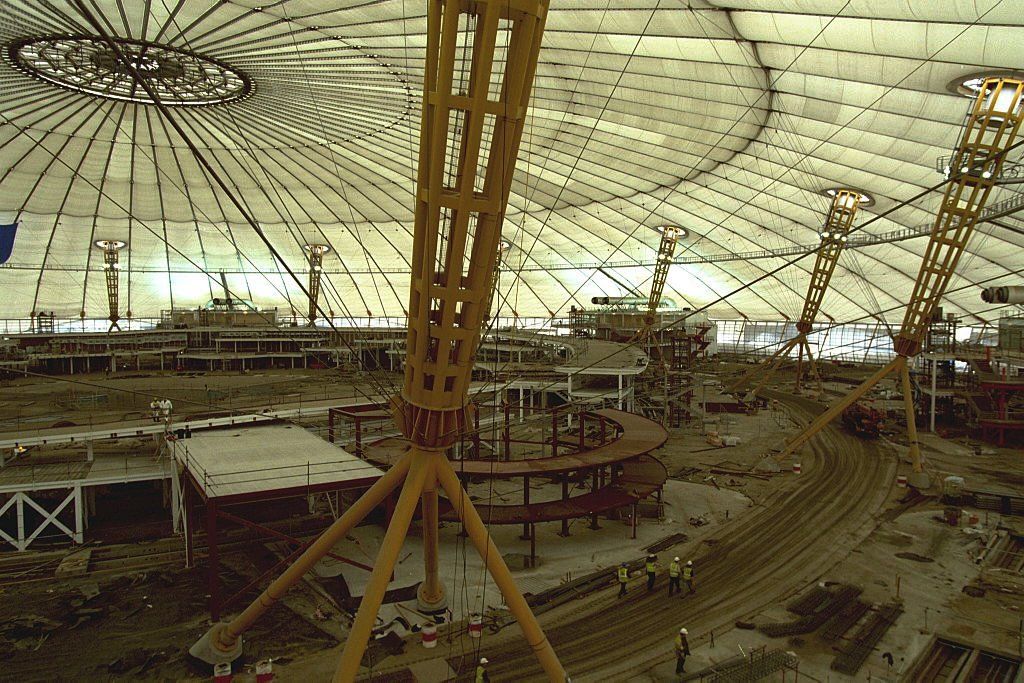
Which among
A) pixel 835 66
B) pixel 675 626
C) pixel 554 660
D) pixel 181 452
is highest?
pixel 835 66

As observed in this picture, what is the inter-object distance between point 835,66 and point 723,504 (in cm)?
1615

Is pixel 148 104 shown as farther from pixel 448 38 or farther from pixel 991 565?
pixel 991 565

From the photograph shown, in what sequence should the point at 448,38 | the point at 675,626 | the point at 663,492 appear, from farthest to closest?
the point at 663,492 < the point at 675,626 < the point at 448,38

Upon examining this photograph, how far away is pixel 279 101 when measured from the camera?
29.0 meters

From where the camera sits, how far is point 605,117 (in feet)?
97.0

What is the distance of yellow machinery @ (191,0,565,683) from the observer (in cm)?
822

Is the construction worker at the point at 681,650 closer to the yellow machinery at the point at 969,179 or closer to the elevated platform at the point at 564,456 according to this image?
the elevated platform at the point at 564,456

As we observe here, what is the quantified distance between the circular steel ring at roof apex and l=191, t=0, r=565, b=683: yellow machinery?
15.7 m

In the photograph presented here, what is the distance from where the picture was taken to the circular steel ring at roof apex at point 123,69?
871 inches

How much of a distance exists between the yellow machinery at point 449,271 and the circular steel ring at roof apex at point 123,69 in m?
15.7

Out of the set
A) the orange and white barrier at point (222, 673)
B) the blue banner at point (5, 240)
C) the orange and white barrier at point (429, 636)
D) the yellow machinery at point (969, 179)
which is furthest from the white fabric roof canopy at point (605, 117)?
the orange and white barrier at point (222, 673)

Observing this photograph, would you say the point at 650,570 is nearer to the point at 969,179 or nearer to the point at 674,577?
the point at 674,577

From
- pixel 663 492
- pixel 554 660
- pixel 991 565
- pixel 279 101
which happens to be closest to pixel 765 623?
pixel 554 660

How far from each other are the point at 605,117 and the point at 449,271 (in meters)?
23.2
